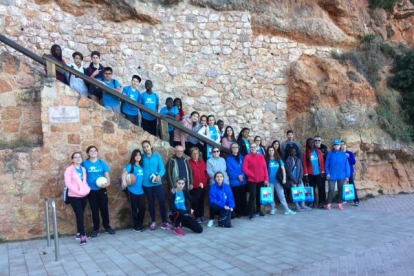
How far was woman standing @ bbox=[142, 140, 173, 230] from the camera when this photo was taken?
6.98 m

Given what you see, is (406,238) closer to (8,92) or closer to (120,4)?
(8,92)

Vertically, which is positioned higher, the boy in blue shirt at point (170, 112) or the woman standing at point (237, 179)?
the boy in blue shirt at point (170, 112)

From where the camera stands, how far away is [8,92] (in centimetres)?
675

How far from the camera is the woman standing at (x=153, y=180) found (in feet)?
22.9

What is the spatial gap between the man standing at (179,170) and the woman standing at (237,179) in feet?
3.50

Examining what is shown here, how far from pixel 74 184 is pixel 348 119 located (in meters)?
7.86

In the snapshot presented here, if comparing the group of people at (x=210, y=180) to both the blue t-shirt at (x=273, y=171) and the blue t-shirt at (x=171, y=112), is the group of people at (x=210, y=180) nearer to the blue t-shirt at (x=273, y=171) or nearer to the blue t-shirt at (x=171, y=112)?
the blue t-shirt at (x=273, y=171)

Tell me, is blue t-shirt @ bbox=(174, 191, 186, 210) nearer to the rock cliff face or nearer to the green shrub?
the rock cliff face

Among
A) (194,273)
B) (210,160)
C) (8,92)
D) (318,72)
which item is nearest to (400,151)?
(318,72)

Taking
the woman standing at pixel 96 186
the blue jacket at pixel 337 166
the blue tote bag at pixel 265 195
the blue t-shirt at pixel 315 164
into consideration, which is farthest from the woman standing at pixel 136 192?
the blue jacket at pixel 337 166

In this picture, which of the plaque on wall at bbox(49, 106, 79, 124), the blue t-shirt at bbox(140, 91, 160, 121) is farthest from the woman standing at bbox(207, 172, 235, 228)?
the plaque on wall at bbox(49, 106, 79, 124)

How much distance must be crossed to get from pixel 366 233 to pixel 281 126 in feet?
16.1

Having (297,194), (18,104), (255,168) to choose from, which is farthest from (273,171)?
(18,104)

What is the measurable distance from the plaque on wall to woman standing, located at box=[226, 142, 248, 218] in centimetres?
331
